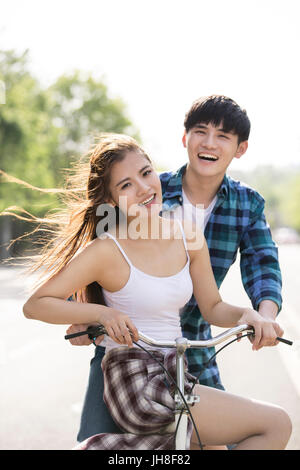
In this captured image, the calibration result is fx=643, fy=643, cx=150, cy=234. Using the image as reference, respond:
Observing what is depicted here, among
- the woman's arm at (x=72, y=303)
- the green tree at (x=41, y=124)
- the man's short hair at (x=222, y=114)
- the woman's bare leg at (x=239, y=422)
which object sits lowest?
the woman's bare leg at (x=239, y=422)

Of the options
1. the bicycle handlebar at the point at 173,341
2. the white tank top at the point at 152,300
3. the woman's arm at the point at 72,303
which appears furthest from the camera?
the white tank top at the point at 152,300

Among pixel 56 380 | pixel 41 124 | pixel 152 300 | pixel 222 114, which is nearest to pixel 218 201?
pixel 222 114

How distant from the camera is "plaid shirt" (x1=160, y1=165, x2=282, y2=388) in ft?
10.9

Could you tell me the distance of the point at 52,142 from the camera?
41.1 meters

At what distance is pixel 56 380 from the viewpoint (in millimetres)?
6668

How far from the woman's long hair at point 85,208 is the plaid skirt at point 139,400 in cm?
48

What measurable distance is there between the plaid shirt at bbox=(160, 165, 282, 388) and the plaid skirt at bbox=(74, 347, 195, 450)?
938 millimetres

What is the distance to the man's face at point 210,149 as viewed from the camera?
11.3ft

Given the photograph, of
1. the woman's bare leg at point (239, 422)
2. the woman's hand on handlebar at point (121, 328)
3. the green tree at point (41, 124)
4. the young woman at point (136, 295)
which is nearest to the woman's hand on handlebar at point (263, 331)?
the young woman at point (136, 295)

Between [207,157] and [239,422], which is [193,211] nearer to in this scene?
[207,157]

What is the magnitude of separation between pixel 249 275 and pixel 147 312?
0.87m

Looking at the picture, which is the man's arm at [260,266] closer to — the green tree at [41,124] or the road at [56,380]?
the road at [56,380]

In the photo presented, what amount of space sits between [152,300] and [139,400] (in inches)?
17.1

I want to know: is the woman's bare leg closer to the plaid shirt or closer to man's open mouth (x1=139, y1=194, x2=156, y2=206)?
man's open mouth (x1=139, y1=194, x2=156, y2=206)
